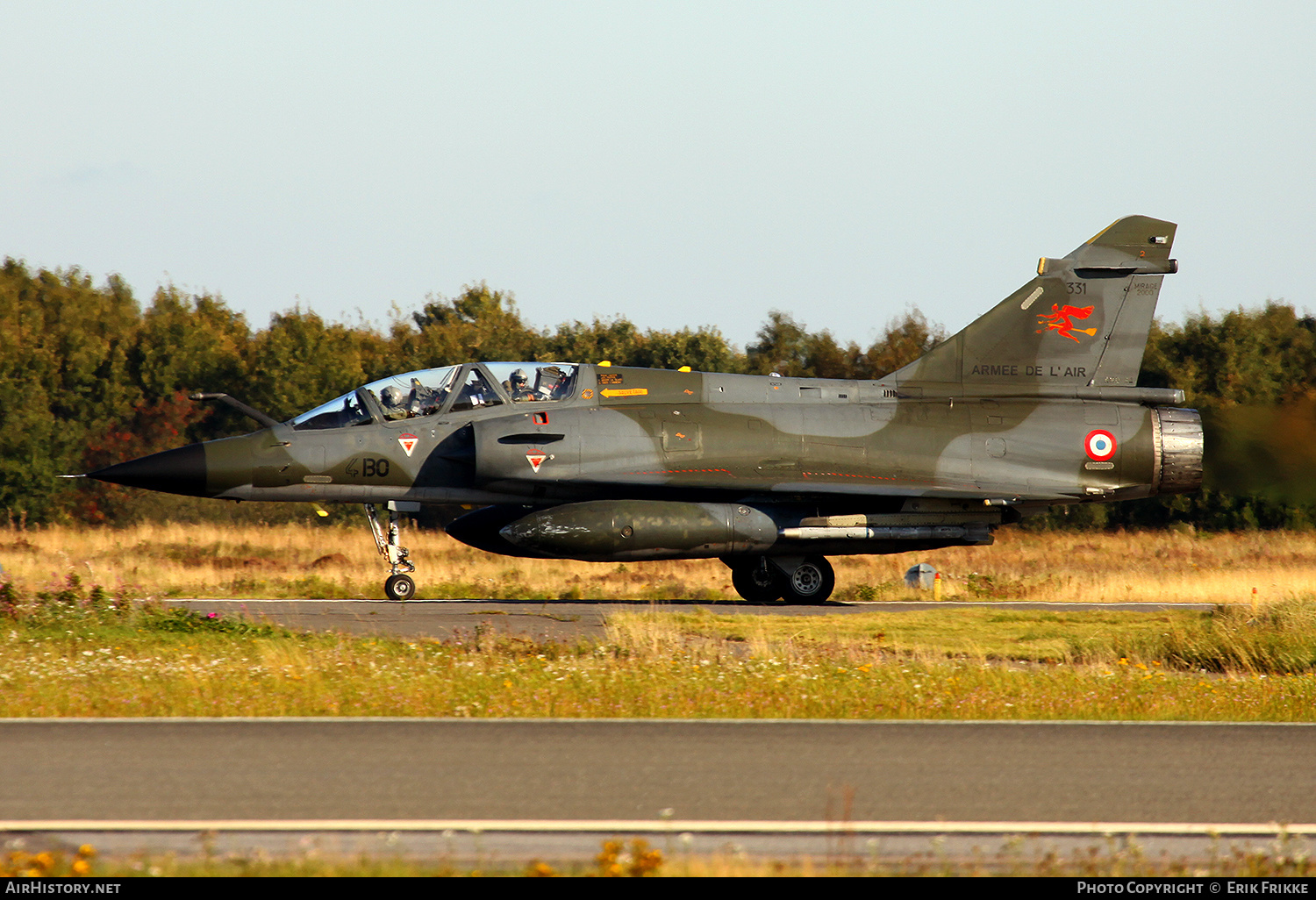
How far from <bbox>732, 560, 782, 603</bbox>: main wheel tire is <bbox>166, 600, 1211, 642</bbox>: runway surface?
0.63m

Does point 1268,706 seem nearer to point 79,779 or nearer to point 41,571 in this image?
point 79,779

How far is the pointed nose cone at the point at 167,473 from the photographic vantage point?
1756 cm

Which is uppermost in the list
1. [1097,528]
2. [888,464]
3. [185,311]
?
[185,311]

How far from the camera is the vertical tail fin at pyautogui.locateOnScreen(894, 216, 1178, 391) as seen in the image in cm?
2008

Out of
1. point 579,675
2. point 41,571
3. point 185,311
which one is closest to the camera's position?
point 579,675

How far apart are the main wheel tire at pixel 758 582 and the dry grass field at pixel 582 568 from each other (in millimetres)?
1326

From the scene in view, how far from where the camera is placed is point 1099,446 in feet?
63.8

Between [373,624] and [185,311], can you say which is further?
[185,311]

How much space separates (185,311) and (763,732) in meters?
45.5

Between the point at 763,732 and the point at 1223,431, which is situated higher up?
the point at 1223,431

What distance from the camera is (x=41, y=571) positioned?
22.1 meters

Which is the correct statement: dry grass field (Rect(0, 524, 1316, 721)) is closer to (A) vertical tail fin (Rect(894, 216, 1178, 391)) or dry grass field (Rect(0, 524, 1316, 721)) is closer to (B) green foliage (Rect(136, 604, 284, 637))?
(B) green foliage (Rect(136, 604, 284, 637))

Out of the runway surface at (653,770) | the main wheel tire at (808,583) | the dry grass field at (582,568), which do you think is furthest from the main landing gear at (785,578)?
the runway surface at (653,770)
